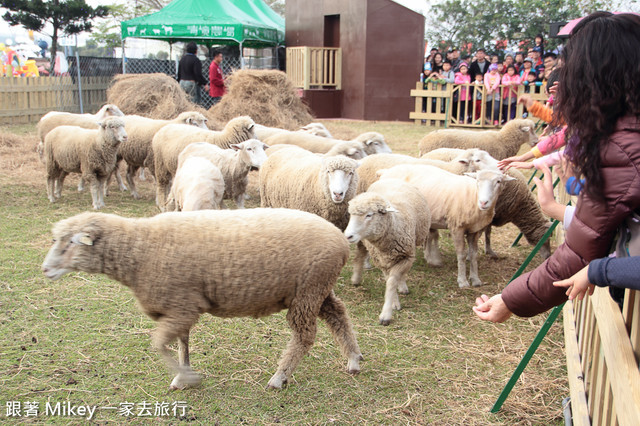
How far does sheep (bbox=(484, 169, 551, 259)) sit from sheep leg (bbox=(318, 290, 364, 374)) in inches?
106

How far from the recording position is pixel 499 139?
26.2 ft

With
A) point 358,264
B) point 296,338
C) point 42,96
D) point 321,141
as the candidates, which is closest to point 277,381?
point 296,338

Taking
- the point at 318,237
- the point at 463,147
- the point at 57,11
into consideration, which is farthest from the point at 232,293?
the point at 57,11

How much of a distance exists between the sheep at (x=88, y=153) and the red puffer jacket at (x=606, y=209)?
630 centimetres

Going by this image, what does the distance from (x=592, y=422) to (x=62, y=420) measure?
97.2 inches

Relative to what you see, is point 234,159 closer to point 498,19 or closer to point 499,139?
point 499,139

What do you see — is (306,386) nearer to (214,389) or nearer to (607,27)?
(214,389)

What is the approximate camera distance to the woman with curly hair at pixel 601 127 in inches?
56.9

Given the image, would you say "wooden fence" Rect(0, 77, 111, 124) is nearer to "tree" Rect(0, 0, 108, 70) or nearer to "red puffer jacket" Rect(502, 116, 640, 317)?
"tree" Rect(0, 0, 108, 70)

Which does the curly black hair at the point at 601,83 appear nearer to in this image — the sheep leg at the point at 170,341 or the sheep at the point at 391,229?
the sheep leg at the point at 170,341

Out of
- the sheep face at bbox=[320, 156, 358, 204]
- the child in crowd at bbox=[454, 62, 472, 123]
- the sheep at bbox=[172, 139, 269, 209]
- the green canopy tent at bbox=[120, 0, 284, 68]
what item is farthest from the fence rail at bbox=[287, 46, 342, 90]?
the sheep face at bbox=[320, 156, 358, 204]

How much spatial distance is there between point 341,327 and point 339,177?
1702 mm

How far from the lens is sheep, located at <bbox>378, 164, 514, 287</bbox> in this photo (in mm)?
4566

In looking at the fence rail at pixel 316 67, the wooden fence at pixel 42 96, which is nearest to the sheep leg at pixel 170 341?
the wooden fence at pixel 42 96
